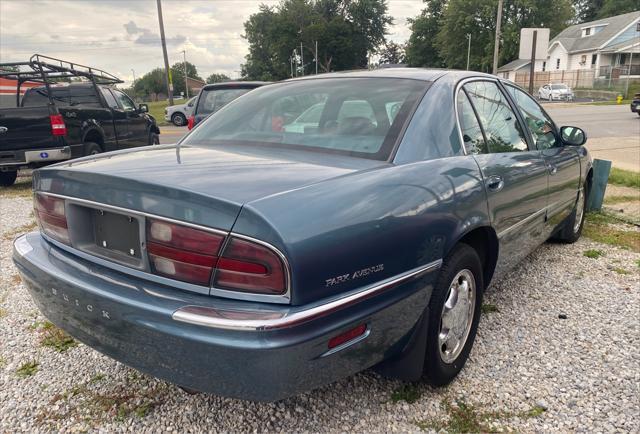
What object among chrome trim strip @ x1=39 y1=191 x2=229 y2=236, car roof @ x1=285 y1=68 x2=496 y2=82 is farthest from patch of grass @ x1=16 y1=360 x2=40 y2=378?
car roof @ x1=285 y1=68 x2=496 y2=82

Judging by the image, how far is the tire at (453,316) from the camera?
224 cm

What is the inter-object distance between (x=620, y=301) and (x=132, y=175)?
10.9 feet

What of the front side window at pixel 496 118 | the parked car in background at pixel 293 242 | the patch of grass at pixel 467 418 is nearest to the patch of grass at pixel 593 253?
the front side window at pixel 496 118

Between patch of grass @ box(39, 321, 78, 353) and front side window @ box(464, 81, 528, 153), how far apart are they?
2.71 metres

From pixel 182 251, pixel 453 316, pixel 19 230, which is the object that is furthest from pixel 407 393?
pixel 19 230

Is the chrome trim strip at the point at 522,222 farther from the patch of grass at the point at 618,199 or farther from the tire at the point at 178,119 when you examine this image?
the tire at the point at 178,119

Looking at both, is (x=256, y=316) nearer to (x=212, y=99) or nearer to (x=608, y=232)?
(x=608, y=232)

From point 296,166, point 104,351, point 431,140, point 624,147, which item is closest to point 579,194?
point 431,140

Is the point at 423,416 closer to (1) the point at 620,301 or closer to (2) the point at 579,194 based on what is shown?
(1) the point at 620,301

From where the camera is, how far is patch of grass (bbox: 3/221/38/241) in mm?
5320

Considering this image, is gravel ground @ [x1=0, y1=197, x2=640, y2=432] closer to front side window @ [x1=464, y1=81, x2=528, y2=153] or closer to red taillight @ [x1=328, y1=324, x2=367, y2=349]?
red taillight @ [x1=328, y1=324, x2=367, y2=349]

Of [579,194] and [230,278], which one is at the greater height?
[230,278]

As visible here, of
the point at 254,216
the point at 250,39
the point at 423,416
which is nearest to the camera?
the point at 254,216

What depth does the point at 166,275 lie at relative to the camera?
182 cm
